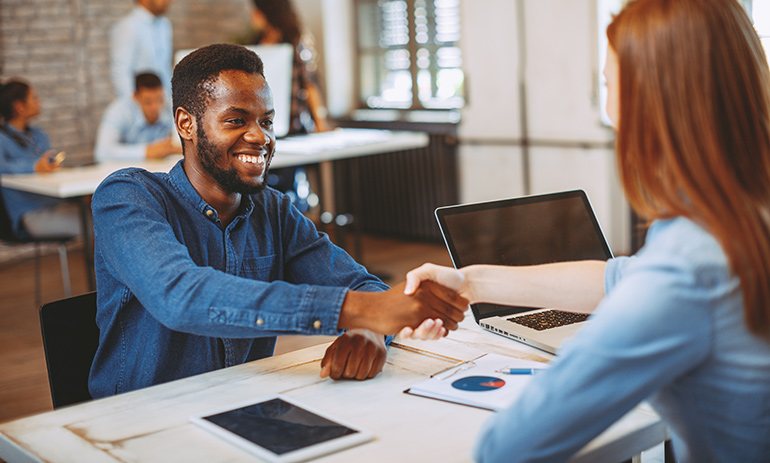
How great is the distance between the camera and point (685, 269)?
0.84 metres

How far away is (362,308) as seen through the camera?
1.32 meters

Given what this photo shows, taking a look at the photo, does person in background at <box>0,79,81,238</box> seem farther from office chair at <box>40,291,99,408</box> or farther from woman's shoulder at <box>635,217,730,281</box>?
woman's shoulder at <box>635,217,730,281</box>

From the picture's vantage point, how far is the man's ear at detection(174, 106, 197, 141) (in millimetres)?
1656

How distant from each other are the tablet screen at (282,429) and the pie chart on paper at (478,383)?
217 millimetres

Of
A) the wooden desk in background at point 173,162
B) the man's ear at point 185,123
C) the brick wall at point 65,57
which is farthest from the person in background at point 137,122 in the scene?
the man's ear at point 185,123

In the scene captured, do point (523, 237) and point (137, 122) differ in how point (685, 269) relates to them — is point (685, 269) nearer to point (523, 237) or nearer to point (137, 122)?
point (523, 237)

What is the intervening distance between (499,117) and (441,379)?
13.3 feet

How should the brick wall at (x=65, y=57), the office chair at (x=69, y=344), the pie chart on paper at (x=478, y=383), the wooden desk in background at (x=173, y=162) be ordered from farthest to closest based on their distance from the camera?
1. the brick wall at (x=65, y=57)
2. the wooden desk in background at (x=173, y=162)
3. the office chair at (x=69, y=344)
4. the pie chart on paper at (x=478, y=383)

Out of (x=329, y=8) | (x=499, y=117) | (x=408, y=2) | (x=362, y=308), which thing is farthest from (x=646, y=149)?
(x=329, y=8)

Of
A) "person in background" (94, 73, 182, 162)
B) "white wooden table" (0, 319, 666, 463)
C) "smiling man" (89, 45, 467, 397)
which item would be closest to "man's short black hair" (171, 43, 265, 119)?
"smiling man" (89, 45, 467, 397)

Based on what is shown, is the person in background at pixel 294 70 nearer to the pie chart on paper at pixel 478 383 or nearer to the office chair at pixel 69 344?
the office chair at pixel 69 344

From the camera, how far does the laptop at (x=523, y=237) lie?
1.62 meters

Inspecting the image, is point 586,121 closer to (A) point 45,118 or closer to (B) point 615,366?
(A) point 45,118

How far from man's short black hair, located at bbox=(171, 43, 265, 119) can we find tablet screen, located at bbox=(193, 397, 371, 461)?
2.19ft
